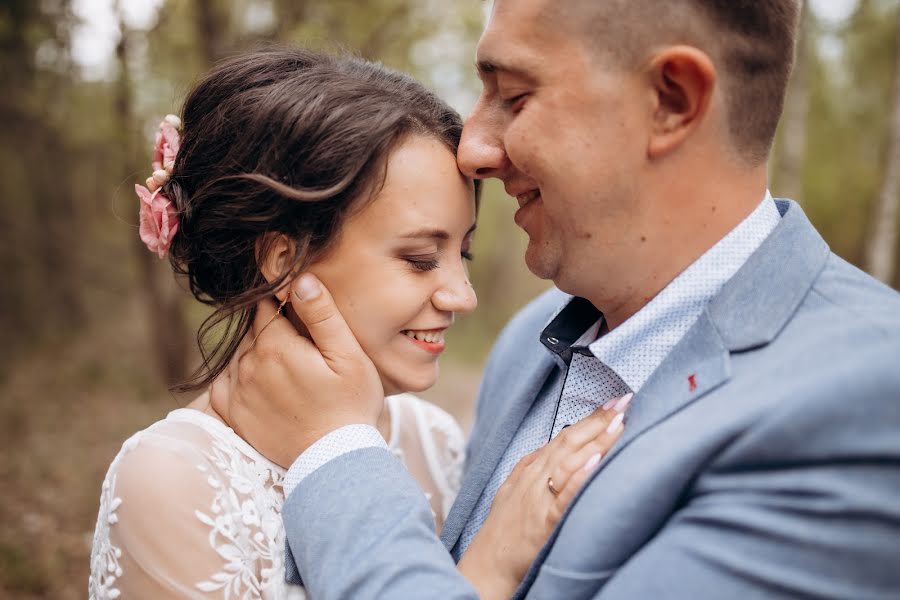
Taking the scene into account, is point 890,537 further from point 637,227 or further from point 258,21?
point 258,21

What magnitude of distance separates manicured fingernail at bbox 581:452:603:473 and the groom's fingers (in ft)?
2.53

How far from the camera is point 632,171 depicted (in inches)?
79.5

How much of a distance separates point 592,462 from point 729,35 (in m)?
1.16

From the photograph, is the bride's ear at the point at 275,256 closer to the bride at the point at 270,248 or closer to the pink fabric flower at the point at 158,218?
the bride at the point at 270,248

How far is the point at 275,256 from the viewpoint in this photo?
7.90 ft

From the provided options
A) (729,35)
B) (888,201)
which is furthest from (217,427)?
(888,201)

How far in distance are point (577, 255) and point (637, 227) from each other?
0.63 feet

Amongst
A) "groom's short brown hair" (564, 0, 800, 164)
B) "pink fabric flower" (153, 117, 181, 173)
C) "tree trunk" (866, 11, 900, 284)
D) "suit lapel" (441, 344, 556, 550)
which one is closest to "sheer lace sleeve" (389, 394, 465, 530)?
"suit lapel" (441, 344, 556, 550)

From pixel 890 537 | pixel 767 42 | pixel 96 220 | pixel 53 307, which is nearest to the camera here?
pixel 890 537

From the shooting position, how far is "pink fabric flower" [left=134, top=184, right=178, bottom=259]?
254cm

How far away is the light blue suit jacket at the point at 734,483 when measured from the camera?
1.51m

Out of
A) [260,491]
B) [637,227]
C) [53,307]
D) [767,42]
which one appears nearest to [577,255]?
[637,227]

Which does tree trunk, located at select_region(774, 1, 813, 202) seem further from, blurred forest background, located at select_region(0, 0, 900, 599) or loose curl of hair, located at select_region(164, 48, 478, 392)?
loose curl of hair, located at select_region(164, 48, 478, 392)

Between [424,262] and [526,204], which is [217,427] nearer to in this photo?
[424,262]
